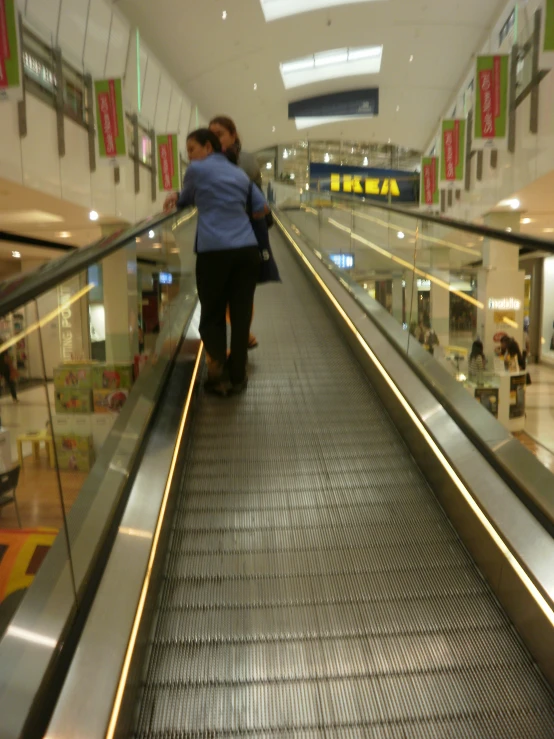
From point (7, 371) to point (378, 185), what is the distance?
3545cm

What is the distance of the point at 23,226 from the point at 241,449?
12761 millimetres

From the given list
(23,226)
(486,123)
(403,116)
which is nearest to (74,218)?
(23,226)

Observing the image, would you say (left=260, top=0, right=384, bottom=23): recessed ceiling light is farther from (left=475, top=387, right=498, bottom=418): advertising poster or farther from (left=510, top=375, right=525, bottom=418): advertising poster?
(left=475, top=387, right=498, bottom=418): advertising poster

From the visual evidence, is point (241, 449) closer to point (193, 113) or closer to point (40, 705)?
point (40, 705)

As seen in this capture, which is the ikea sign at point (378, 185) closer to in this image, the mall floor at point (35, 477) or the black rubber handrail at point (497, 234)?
the black rubber handrail at point (497, 234)

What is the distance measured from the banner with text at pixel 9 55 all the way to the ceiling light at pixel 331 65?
1617 cm

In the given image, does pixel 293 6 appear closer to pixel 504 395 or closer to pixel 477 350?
pixel 477 350

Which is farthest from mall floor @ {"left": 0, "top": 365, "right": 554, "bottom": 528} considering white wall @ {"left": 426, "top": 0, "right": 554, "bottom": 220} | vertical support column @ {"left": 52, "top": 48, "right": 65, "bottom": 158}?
vertical support column @ {"left": 52, "top": 48, "right": 65, "bottom": 158}

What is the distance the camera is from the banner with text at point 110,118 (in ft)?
36.6

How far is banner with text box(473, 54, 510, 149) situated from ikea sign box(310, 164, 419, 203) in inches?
881

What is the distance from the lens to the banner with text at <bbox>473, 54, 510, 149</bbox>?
1095cm

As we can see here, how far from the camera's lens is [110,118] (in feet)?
37.0

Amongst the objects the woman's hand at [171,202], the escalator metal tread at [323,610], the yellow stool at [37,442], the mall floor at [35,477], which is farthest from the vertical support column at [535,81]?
the yellow stool at [37,442]

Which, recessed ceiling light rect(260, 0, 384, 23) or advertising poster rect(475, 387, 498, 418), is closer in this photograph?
advertising poster rect(475, 387, 498, 418)
